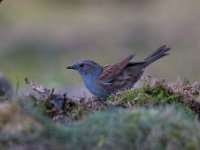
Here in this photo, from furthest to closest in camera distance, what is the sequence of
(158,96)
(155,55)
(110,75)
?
1. (155,55)
2. (110,75)
3. (158,96)

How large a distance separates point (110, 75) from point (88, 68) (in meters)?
0.25

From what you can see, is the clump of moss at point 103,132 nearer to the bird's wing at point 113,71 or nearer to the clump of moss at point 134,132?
the clump of moss at point 134,132

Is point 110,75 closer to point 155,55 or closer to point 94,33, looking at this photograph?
point 155,55

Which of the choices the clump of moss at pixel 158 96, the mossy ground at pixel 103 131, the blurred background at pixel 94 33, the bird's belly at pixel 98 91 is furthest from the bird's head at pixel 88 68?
the blurred background at pixel 94 33

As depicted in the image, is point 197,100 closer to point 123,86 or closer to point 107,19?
point 123,86

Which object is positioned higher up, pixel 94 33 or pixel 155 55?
pixel 94 33

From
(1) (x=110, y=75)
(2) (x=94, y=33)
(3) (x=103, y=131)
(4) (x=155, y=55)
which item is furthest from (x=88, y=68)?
(2) (x=94, y=33)

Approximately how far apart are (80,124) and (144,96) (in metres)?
1.52

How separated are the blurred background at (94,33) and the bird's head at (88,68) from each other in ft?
33.1

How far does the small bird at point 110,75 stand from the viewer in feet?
28.9

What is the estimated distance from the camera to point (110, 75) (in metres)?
9.07

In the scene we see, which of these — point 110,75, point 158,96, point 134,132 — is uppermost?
point 110,75

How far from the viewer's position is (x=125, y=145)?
522cm

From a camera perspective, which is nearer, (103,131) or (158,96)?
(103,131)
